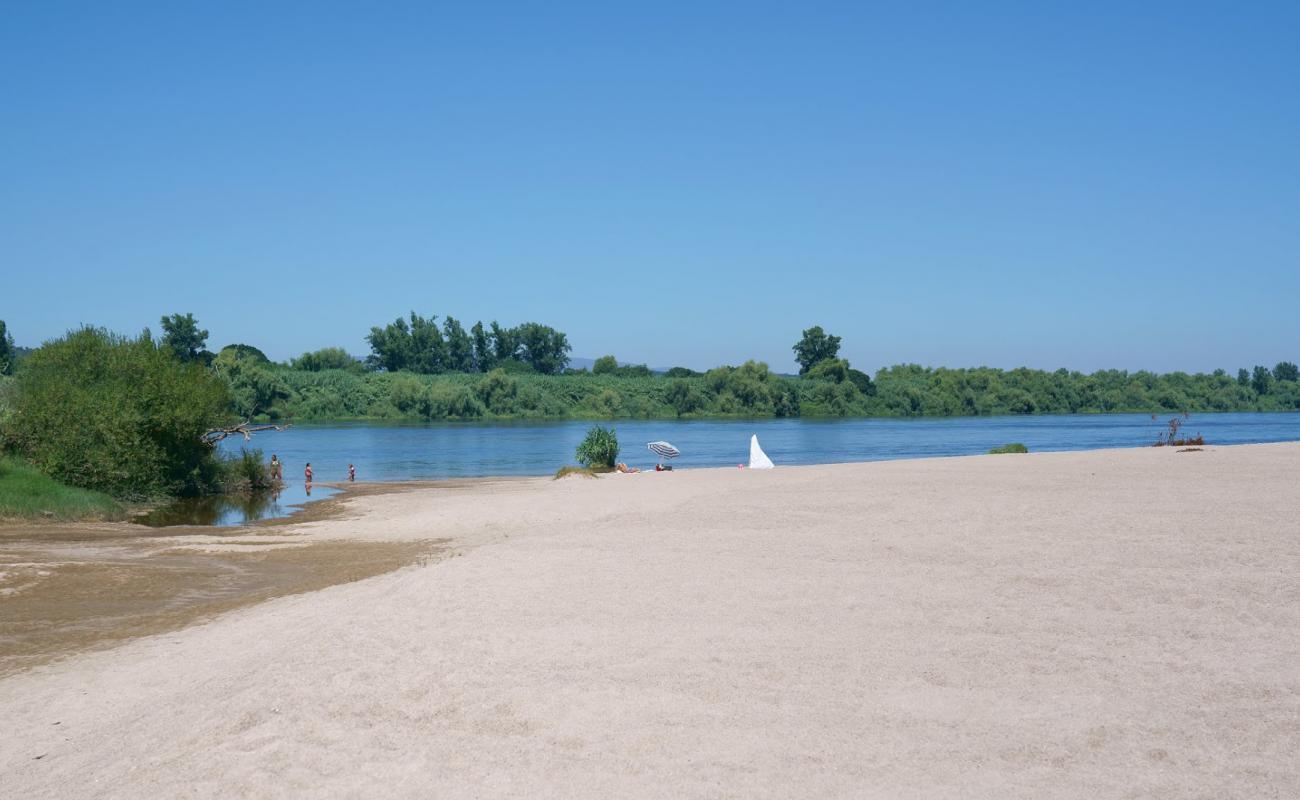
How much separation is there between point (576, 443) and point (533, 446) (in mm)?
4450

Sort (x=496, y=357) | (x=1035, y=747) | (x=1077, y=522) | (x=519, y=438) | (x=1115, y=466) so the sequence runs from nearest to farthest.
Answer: (x=1035, y=747) < (x=1077, y=522) < (x=1115, y=466) < (x=519, y=438) < (x=496, y=357)

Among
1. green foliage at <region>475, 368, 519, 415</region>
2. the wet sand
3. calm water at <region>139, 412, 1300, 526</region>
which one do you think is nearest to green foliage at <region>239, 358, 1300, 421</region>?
green foliage at <region>475, 368, 519, 415</region>

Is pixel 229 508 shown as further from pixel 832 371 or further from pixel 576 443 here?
pixel 832 371

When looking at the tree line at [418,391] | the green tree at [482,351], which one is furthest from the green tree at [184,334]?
the green tree at [482,351]

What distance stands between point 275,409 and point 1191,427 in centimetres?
8611

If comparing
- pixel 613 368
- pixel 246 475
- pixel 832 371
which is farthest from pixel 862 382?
pixel 246 475

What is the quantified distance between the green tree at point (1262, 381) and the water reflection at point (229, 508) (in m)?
162

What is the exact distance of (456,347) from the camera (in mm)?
160625

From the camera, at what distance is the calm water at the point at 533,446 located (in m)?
39.5

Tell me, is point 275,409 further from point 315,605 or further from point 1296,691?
point 1296,691

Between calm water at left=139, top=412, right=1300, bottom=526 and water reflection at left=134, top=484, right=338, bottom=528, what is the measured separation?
3cm

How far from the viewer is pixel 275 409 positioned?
10594 cm

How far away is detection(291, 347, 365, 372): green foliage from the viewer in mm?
145000

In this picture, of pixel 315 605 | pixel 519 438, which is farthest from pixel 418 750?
pixel 519 438
